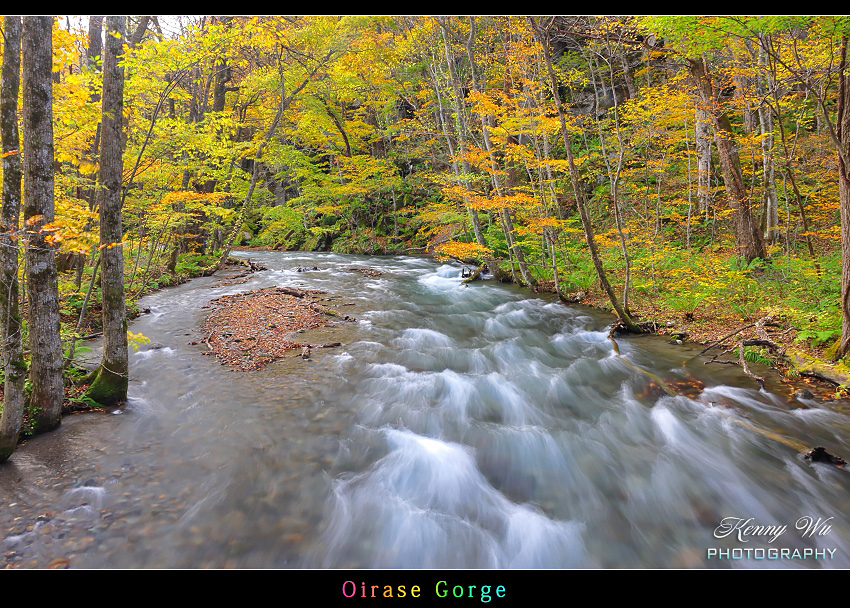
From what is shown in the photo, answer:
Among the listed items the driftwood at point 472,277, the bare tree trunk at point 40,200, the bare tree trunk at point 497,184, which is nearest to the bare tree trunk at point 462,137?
the driftwood at point 472,277

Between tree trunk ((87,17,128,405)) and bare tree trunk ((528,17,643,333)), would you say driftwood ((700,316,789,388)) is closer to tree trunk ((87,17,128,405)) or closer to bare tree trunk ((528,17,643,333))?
bare tree trunk ((528,17,643,333))

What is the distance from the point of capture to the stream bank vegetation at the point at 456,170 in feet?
14.4

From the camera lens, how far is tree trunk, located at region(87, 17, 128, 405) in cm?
456

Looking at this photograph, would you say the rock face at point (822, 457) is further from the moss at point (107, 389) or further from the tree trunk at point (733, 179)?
the moss at point (107, 389)

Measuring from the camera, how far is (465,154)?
9797 mm

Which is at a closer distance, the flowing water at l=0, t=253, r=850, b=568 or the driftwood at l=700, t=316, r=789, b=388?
the flowing water at l=0, t=253, r=850, b=568

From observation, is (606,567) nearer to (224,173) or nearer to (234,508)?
(234,508)

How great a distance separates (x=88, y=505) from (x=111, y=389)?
204cm

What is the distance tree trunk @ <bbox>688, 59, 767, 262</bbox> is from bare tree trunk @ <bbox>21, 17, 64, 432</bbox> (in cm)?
1239

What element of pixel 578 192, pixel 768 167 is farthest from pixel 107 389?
pixel 768 167

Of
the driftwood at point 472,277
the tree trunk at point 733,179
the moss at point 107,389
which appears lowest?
the moss at point 107,389

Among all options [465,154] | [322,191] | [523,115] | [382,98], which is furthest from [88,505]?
[382,98]

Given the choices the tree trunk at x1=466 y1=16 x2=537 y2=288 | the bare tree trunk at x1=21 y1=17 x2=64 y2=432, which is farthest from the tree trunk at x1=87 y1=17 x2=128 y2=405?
the tree trunk at x1=466 y1=16 x2=537 y2=288

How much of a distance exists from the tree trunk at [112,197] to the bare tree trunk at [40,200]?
0.64 metres
